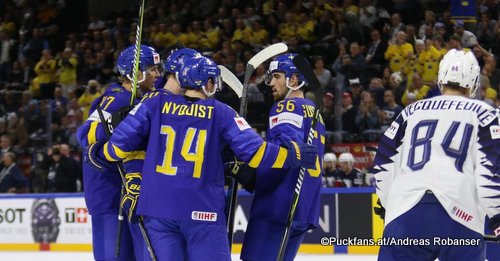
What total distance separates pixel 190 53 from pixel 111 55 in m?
10.4

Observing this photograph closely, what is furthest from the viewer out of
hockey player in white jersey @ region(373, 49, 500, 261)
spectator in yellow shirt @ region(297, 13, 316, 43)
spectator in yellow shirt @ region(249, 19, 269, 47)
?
spectator in yellow shirt @ region(249, 19, 269, 47)

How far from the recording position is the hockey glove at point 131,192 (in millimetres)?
5227

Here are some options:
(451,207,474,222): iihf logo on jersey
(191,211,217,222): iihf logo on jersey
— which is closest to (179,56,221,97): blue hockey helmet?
(191,211,217,222): iihf logo on jersey

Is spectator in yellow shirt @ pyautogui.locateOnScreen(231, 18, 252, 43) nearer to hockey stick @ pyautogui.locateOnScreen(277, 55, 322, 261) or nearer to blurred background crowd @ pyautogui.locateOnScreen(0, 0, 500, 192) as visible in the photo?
blurred background crowd @ pyautogui.locateOnScreen(0, 0, 500, 192)

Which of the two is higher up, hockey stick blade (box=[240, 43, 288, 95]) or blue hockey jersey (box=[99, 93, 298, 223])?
hockey stick blade (box=[240, 43, 288, 95])

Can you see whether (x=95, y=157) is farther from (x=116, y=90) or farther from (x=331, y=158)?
(x=331, y=158)

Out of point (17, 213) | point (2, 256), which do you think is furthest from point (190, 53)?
point (17, 213)

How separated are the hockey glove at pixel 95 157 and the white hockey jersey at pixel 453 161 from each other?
1.85 metres

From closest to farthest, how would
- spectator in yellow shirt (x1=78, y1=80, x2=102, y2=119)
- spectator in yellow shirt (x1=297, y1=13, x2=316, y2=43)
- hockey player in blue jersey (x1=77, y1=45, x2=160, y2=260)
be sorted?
hockey player in blue jersey (x1=77, y1=45, x2=160, y2=260) < spectator in yellow shirt (x1=78, y1=80, x2=102, y2=119) < spectator in yellow shirt (x1=297, y1=13, x2=316, y2=43)

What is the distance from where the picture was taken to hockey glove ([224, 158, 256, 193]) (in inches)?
208

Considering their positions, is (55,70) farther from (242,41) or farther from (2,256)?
(2,256)

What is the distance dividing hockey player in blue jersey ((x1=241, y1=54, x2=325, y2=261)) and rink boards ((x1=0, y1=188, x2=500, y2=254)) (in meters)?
4.56

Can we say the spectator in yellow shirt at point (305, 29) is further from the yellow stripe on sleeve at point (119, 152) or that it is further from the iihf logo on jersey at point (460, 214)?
the iihf logo on jersey at point (460, 214)

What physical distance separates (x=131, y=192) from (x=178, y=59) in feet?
2.46
